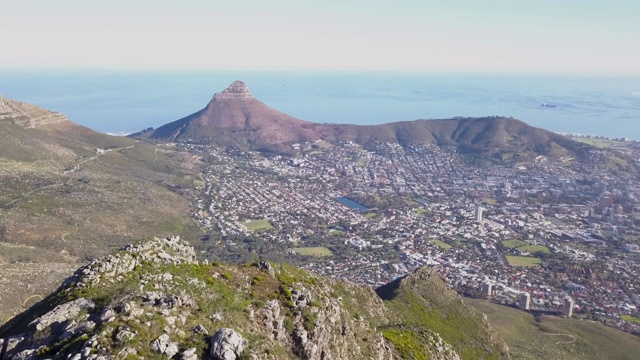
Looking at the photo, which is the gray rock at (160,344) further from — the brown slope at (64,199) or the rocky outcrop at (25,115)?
the rocky outcrop at (25,115)

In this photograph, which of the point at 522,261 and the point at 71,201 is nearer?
the point at 71,201

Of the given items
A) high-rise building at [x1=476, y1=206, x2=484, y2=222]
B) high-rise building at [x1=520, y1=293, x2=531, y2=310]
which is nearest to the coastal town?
high-rise building at [x1=520, y1=293, x2=531, y2=310]

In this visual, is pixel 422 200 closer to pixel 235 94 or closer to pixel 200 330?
pixel 235 94

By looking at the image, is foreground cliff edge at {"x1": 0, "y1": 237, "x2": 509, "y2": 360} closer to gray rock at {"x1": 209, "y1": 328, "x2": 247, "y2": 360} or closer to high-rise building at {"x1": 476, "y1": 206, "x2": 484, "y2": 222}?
gray rock at {"x1": 209, "y1": 328, "x2": 247, "y2": 360}

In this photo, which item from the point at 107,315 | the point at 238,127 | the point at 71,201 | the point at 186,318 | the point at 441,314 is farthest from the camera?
the point at 238,127

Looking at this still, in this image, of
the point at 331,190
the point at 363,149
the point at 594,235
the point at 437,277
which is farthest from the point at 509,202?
the point at 437,277

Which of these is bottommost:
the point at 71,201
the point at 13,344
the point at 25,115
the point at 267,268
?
the point at 71,201

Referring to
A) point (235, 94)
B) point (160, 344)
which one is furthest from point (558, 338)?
point (235, 94)

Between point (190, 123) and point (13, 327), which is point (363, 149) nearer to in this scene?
point (190, 123)
